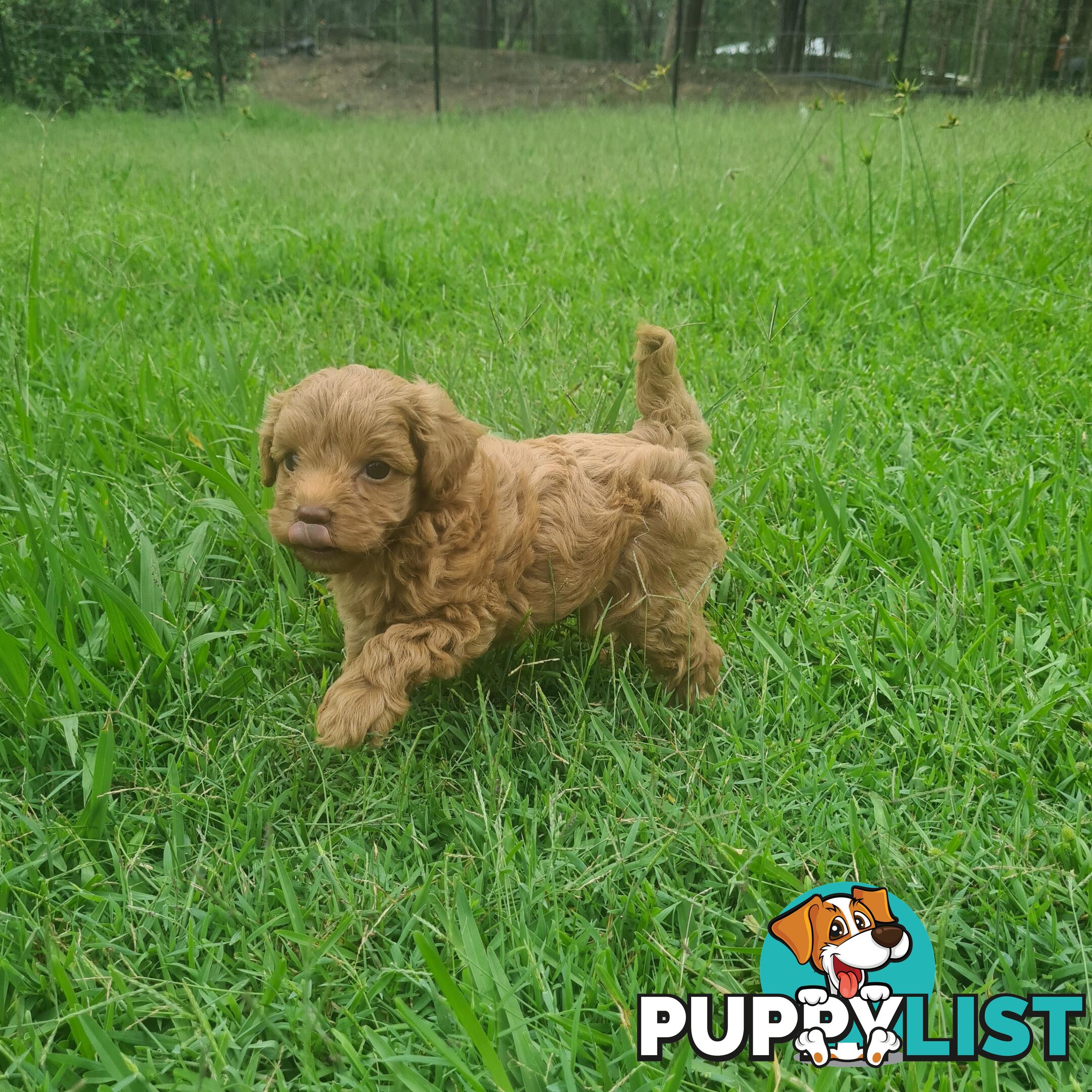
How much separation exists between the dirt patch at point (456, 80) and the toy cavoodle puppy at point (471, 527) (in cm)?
1498

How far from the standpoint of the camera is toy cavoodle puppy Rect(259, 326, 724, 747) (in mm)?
1803

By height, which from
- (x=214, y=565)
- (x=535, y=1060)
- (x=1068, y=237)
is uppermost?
(x=1068, y=237)

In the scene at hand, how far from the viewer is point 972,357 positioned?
3992 mm

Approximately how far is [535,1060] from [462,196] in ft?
20.8

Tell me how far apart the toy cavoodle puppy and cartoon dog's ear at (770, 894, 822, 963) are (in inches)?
27.9

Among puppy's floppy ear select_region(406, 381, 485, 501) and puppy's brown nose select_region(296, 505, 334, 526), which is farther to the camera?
puppy's floppy ear select_region(406, 381, 485, 501)

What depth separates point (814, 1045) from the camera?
1.54 meters

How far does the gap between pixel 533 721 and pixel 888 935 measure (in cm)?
95

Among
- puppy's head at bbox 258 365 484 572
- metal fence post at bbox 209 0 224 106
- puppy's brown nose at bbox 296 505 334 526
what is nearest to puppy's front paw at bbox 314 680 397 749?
puppy's head at bbox 258 365 484 572

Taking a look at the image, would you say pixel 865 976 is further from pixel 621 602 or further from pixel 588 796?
pixel 621 602

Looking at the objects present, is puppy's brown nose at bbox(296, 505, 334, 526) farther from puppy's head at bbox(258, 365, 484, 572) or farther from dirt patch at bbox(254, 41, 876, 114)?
dirt patch at bbox(254, 41, 876, 114)

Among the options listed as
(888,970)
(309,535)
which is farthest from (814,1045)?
(309,535)

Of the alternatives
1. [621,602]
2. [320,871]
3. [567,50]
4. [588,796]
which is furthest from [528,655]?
[567,50]

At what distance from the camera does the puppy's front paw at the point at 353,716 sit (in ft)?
5.79
